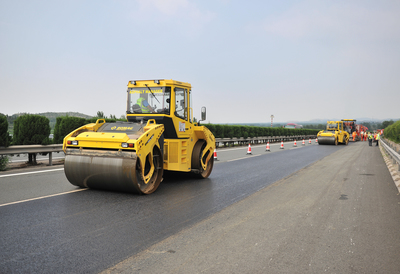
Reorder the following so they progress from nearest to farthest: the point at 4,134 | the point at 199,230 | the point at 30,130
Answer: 1. the point at 199,230
2. the point at 4,134
3. the point at 30,130

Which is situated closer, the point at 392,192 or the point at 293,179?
the point at 392,192

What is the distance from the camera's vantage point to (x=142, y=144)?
278 inches

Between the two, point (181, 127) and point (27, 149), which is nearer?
point (181, 127)

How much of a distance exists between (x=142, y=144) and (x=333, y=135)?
3172 centimetres

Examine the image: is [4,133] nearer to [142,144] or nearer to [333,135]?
[142,144]

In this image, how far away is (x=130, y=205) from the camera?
649 cm

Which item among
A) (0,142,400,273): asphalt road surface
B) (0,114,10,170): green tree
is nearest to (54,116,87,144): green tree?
(0,114,10,170): green tree

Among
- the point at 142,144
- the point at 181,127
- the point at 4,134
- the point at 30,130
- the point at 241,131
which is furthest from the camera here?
the point at 241,131

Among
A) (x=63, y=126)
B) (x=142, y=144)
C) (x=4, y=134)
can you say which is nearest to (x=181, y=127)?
(x=142, y=144)

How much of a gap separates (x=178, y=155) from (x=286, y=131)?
46.8m

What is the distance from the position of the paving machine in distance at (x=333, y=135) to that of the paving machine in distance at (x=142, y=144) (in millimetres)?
27790

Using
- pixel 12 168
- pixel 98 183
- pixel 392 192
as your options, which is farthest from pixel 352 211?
pixel 12 168

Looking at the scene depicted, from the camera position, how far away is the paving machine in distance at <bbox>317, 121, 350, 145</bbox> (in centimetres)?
3481

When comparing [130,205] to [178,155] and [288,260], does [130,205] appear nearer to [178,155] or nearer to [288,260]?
[178,155]
